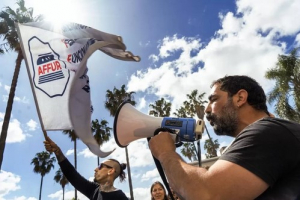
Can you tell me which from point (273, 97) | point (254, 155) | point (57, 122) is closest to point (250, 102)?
point (254, 155)

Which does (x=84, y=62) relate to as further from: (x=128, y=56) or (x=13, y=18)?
(x=13, y=18)

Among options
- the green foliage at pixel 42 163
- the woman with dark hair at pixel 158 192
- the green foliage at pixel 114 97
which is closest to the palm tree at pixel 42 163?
the green foliage at pixel 42 163

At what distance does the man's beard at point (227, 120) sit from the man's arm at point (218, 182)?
0.43m

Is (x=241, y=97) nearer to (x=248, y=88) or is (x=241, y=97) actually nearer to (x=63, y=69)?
(x=248, y=88)

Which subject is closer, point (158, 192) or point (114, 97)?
point (158, 192)

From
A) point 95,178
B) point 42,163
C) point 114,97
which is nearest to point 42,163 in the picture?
point 42,163

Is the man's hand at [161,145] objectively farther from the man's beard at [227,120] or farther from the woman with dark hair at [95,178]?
the woman with dark hair at [95,178]

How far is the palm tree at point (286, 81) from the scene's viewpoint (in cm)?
1923

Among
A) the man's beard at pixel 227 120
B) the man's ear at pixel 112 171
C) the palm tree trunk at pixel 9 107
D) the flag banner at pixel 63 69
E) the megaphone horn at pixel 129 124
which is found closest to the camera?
the man's beard at pixel 227 120

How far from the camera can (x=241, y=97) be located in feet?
5.55

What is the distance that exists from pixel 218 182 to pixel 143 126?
938mm

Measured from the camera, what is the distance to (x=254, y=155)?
1.20m

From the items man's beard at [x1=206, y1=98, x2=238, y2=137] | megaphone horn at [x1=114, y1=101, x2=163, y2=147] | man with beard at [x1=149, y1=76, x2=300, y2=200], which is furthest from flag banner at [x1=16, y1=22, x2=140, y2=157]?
man with beard at [x1=149, y1=76, x2=300, y2=200]

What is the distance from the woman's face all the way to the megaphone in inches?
131
